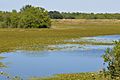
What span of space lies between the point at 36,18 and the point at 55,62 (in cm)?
6091

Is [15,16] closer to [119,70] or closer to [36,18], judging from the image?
[36,18]

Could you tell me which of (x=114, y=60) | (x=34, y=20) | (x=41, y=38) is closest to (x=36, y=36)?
(x=41, y=38)

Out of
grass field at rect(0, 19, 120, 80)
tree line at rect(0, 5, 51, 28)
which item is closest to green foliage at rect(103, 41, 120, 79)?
grass field at rect(0, 19, 120, 80)

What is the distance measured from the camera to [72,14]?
182000mm

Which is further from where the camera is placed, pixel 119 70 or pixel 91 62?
pixel 91 62

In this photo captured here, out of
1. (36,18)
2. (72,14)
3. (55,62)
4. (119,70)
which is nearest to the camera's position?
(119,70)

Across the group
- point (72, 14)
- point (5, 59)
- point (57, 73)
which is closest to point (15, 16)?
point (5, 59)

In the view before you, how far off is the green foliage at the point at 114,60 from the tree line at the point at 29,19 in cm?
7046

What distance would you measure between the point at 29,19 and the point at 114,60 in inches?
2809

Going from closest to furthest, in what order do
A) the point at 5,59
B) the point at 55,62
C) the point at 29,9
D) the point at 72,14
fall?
the point at 55,62 < the point at 5,59 < the point at 29,9 < the point at 72,14

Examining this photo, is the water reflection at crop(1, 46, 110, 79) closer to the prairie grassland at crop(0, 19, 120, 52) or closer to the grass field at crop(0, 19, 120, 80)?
the grass field at crop(0, 19, 120, 80)

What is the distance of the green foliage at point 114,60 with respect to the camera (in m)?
15.1

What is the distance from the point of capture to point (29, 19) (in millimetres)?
85812

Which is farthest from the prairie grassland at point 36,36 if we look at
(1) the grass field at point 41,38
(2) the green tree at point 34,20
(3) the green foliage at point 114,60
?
(3) the green foliage at point 114,60
